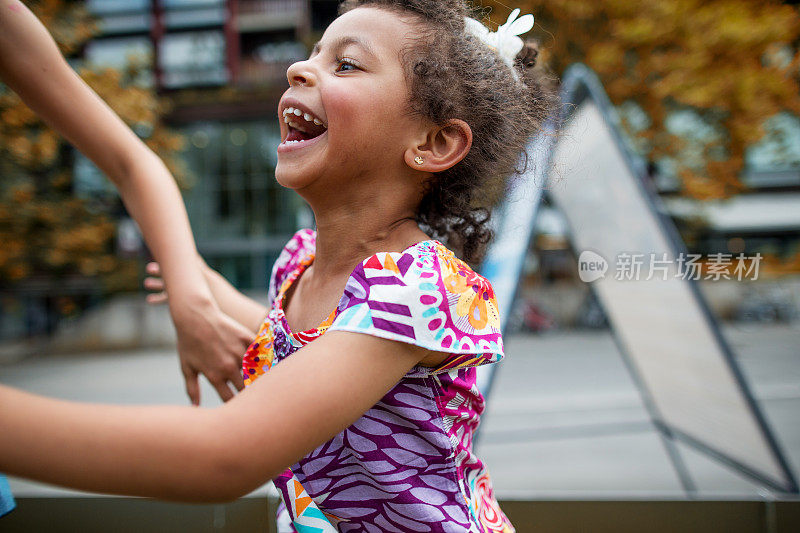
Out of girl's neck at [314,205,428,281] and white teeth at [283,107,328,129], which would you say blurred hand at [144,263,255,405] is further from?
white teeth at [283,107,328,129]

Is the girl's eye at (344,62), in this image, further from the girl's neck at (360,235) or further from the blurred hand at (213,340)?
the blurred hand at (213,340)

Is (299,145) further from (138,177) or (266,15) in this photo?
(266,15)

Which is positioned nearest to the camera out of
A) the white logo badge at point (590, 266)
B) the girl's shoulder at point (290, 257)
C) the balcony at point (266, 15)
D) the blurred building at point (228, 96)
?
the girl's shoulder at point (290, 257)

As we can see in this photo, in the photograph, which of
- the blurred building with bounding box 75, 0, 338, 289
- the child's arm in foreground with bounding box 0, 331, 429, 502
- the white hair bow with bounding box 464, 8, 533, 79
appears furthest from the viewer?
the blurred building with bounding box 75, 0, 338, 289

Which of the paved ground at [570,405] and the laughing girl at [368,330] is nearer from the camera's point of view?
the laughing girl at [368,330]

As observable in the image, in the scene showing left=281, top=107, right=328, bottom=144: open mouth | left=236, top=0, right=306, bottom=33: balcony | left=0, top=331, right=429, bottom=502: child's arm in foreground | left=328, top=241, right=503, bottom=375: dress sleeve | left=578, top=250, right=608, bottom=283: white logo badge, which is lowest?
left=0, top=331, right=429, bottom=502: child's arm in foreground

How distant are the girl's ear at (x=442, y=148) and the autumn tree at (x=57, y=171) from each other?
7.55 metres

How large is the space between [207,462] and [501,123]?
762mm

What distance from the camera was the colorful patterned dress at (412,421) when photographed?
0.81 m

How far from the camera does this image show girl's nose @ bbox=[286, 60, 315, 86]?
3.28 feet

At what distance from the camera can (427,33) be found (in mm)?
1062

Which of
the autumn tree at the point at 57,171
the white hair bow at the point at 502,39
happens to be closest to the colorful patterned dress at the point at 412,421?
the white hair bow at the point at 502,39

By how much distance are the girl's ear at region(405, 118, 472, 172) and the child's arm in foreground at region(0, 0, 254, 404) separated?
0.47m
